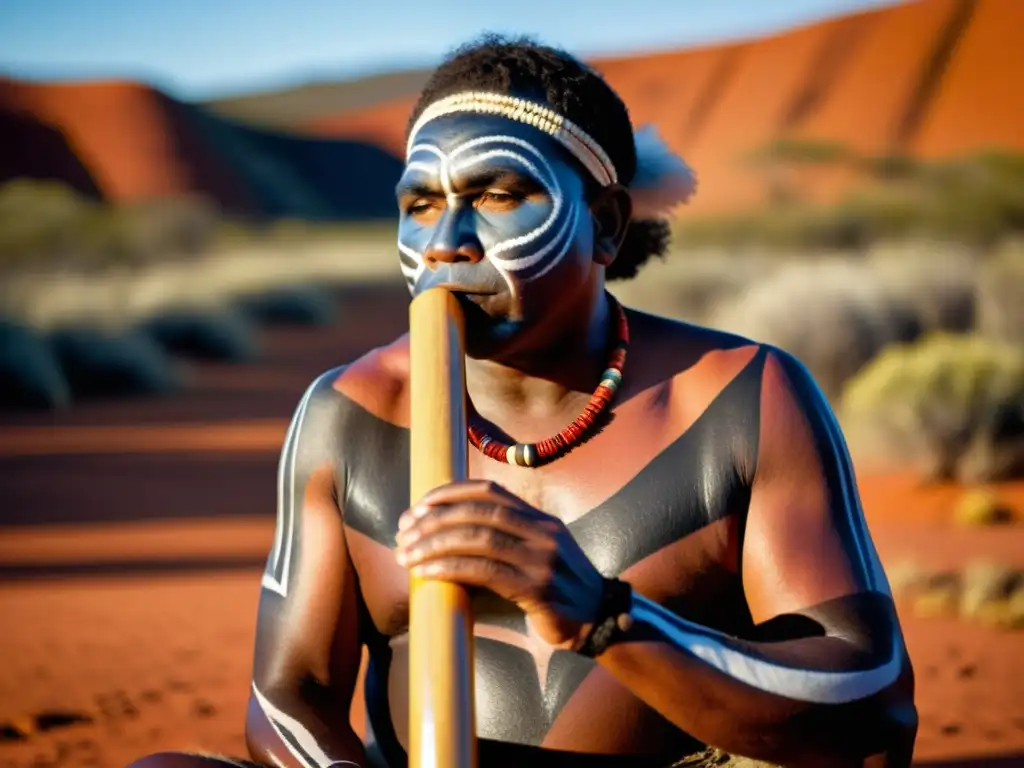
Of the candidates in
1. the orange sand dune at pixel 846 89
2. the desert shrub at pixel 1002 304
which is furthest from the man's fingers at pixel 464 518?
the orange sand dune at pixel 846 89

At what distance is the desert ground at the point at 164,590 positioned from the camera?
192 inches

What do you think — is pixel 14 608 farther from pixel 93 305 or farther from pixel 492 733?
pixel 93 305

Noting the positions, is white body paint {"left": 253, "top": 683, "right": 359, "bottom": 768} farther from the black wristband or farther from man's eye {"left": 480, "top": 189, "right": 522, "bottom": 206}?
man's eye {"left": 480, "top": 189, "right": 522, "bottom": 206}

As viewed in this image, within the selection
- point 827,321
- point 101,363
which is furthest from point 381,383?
point 101,363

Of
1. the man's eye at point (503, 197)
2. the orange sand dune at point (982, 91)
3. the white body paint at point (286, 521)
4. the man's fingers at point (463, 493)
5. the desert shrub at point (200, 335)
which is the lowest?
the man's fingers at point (463, 493)

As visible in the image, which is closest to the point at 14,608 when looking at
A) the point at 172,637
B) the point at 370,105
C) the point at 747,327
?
the point at 172,637

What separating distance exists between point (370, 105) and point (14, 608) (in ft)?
239

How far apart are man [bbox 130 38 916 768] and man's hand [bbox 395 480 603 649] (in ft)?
1.22

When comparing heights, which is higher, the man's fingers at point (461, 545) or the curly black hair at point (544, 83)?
the curly black hair at point (544, 83)

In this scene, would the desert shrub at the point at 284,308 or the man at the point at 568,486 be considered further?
the desert shrub at the point at 284,308

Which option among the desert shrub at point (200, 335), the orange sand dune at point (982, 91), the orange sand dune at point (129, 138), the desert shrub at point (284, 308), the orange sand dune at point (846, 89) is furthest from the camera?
the orange sand dune at point (129, 138)

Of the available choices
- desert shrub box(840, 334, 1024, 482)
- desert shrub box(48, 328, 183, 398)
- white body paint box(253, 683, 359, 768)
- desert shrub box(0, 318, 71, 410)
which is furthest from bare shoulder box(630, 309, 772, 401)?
desert shrub box(48, 328, 183, 398)

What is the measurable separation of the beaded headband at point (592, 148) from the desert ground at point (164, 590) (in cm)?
270

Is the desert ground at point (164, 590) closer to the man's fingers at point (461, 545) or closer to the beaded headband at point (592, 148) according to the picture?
the beaded headband at point (592, 148)
